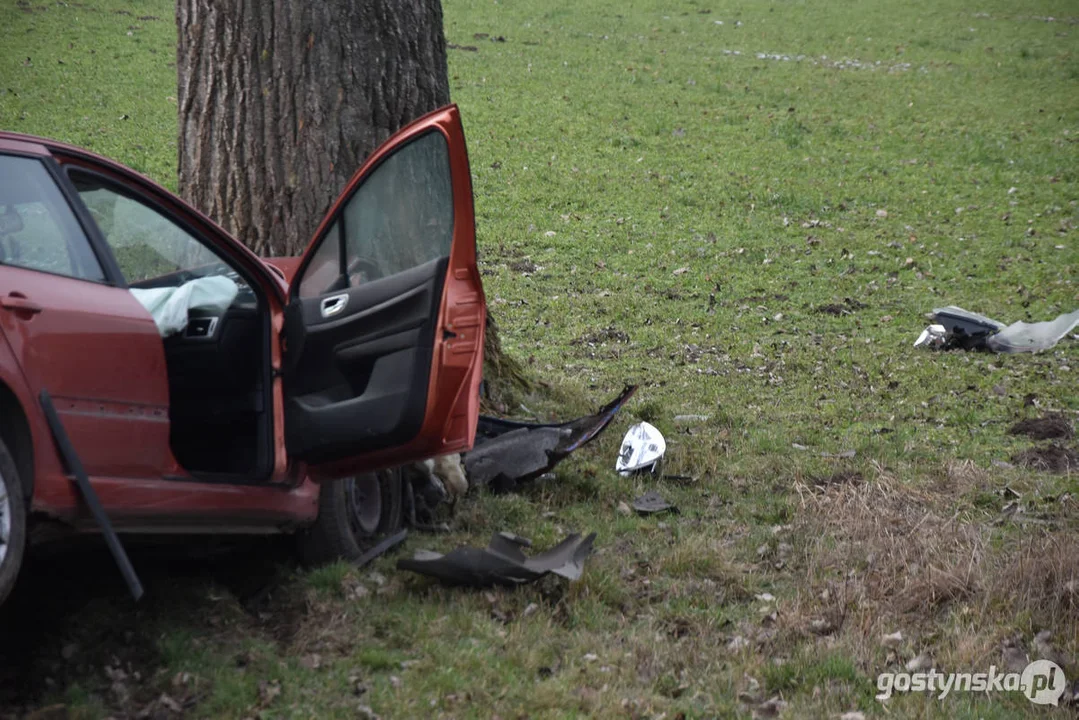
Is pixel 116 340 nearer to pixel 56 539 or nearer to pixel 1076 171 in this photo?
pixel 56 539

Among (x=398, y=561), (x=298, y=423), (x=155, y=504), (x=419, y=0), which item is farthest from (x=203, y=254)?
(x=419, y=0)

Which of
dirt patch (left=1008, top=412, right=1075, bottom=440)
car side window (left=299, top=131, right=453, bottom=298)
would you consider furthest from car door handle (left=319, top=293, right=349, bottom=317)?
dirt patch (left=1008, top=412, right=1075, bottom=440)

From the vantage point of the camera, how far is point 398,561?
16.9ft

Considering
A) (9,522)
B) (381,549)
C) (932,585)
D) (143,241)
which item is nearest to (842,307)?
(932,585)

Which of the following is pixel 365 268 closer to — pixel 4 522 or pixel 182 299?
pixel 182 299

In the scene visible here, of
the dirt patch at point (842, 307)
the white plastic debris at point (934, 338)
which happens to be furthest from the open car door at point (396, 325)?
the dirt patch at point (842, 307)

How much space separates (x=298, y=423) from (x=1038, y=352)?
8059 mm

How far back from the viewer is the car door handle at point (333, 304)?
4758mm

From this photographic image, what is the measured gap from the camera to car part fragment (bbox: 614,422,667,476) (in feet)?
23.0

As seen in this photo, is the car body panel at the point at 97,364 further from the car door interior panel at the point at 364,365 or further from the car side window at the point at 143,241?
the car door interior panel at the point at 364,365

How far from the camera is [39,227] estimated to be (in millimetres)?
3979

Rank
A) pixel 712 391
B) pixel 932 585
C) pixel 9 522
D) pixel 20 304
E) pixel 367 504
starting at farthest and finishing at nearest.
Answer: pixel 712 391 → pixel 367 504 → pixel 932 585 → pixel 20 304 → pixel 9 522

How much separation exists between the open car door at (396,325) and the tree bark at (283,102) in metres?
1.82

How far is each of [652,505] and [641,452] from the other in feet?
2.10
